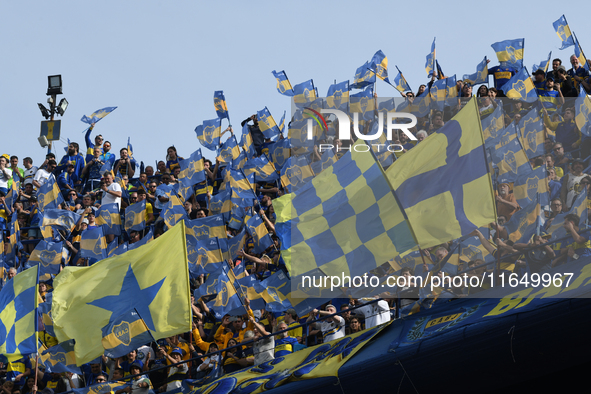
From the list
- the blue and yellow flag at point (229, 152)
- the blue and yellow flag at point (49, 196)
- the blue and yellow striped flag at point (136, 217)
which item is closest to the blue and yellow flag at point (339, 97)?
the blue and yellow flag at point (229, 152)

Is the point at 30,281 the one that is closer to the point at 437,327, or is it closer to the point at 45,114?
the point at 437,327

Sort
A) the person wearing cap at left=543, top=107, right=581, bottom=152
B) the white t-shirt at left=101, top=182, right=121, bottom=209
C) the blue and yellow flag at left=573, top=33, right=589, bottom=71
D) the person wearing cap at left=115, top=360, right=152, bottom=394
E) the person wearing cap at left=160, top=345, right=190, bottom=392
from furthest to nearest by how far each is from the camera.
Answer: the white t-shirt at left=101, top=182, right=121, bottom=209, the blue and yellow flag at left=573, top=33, right=589, bottom=71, the person wearing cap at left=543, top=107, right=581, bottom=152, the person wearing cap at left=160, top=345, right=190, bottom=392, the person wearing cap at left=115, top=360, right=152, bottom=394

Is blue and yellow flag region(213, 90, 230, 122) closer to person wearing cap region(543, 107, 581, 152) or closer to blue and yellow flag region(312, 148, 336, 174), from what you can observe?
blue and yellow flag region(312, 148, 336, 174)

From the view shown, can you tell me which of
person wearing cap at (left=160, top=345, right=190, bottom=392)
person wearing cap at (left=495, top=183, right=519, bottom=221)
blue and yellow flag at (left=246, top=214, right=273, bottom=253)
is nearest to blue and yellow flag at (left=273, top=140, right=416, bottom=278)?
person wearing cap at (left=495, top=183, right=519, bottom=221)

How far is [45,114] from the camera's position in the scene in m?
26.6

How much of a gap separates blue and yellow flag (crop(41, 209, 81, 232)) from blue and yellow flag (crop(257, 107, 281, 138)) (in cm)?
493

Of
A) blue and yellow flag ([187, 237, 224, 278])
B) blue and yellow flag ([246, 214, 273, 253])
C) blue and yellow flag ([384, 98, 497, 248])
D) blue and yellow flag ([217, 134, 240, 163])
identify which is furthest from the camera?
blue and yellow flag ([217, 134, 240, 163])

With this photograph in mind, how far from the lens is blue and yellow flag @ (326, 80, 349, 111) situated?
20031 millimetres

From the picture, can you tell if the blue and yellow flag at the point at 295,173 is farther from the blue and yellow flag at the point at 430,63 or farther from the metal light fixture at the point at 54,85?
the metal light fixture at the point at 54,85

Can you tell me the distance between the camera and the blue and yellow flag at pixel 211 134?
2102 centimetres

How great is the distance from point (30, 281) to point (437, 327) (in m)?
7.91

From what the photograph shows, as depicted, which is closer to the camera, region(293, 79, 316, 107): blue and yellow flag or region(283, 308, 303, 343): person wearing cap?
region(283, 308, 303, 343): person wearing cap

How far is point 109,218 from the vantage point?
18484 mm

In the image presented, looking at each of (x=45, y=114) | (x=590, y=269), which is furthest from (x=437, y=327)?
(x=45, y=114)
